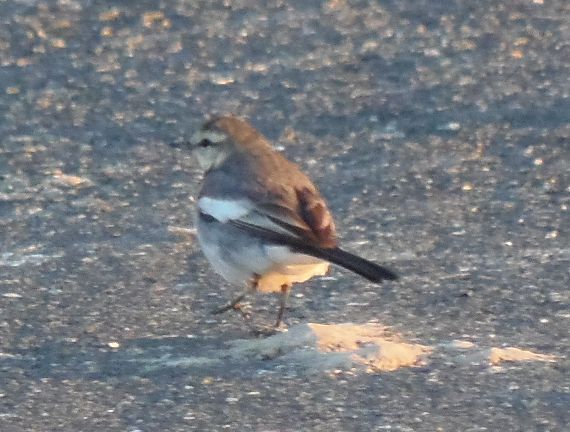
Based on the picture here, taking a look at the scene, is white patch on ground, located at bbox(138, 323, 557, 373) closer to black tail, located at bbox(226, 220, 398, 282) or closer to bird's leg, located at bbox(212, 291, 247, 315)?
black tail, located at bbox(226, 220, 398, 282)

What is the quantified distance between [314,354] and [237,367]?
1.06 feet

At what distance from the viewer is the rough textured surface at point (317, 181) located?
5.78 meters

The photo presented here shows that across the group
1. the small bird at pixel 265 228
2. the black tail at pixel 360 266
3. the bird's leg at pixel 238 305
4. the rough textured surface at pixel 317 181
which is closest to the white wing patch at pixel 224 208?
the small bird at pixel 265 228

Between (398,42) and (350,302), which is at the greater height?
(398,42)

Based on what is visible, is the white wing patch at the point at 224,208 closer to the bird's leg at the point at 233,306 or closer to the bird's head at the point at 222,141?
the bird's leg at the point at 233,306

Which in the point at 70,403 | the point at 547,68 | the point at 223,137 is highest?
the point at 547,68

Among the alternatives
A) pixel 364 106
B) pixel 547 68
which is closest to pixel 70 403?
pixel 364 106

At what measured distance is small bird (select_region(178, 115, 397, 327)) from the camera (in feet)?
21.2

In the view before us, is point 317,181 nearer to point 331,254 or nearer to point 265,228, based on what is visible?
point 265,228

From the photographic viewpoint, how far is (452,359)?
611 cm

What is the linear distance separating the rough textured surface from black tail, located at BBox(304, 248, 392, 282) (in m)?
0.41

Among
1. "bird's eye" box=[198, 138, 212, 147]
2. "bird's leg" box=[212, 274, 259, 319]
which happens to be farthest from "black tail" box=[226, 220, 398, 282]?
"bird's eye" box=[198, 138, 212, 147]

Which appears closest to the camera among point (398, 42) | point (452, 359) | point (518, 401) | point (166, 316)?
point (518, 401)

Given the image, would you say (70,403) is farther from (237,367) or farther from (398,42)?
(398,42)
